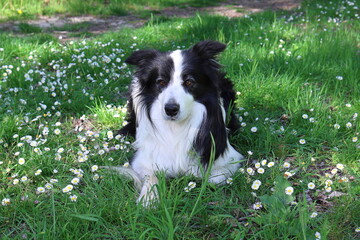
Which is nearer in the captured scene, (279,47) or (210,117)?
(210,117)

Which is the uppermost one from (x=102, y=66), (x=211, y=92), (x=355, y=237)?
(x=211, y=92)

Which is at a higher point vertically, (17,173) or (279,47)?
(279,47)

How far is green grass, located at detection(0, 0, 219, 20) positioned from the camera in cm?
734

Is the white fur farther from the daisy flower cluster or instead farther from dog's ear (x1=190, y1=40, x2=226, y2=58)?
the daisy flower cluster

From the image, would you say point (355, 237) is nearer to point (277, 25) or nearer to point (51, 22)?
point (277, 25)

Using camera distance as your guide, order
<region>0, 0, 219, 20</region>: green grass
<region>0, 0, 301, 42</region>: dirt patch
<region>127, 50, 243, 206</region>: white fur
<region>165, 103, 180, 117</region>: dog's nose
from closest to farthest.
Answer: <region>165, 103, 180, 117</region>: dog's nose
<region>127, 50, 243, 206</region>: white fur
<region>0, 0, 301, 42</region>: dirt patch
<region>0, 0, 219, 20</region>: green grass

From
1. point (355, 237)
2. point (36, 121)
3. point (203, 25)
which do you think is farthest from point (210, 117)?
point (203, 25)

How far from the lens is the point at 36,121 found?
132 inches

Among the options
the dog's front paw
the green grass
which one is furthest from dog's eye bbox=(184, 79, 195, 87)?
the green grass

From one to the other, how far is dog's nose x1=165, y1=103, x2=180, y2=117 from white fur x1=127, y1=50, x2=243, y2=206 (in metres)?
0.06

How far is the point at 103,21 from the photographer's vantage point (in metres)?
7.52

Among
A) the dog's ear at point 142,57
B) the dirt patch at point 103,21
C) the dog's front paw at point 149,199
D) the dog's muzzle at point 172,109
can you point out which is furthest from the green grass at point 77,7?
the dog's front paw at point 149,199

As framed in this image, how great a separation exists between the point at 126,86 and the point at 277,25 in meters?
2.83

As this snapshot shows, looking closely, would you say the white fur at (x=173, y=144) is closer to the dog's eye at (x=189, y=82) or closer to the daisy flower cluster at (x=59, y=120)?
the dog's eye at (x=189, y=82)
